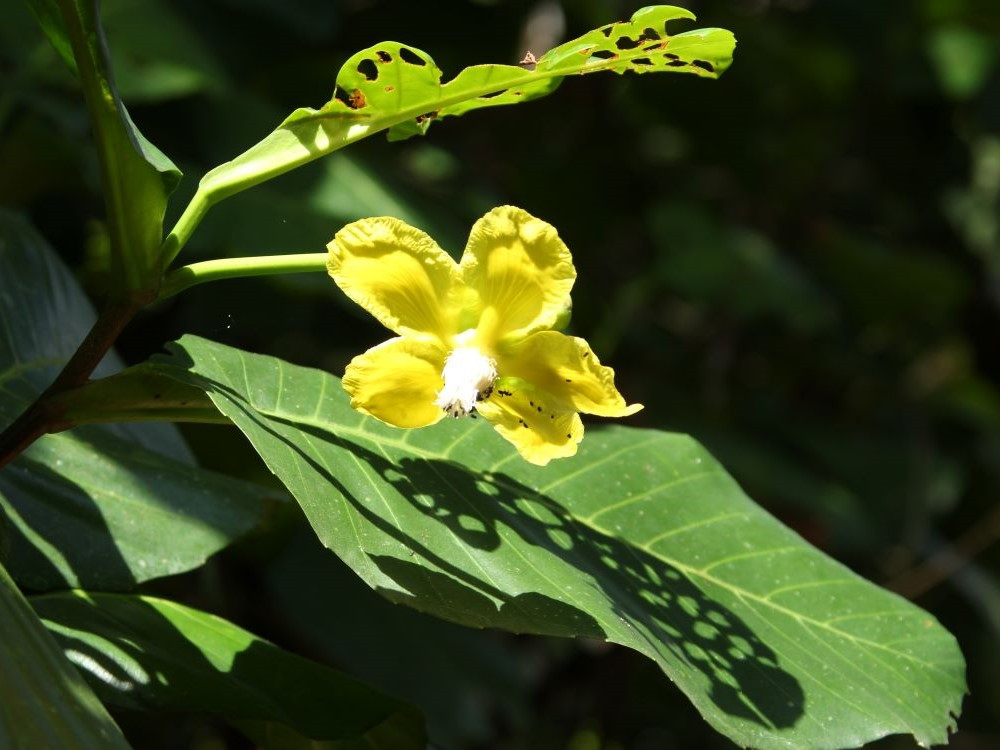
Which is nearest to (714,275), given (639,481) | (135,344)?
(135,344)

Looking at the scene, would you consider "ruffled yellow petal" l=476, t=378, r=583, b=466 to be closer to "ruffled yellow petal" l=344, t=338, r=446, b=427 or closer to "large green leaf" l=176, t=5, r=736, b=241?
"ruffled yellow petal" l=344, t=338, r=446, b=427

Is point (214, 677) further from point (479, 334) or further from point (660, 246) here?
point (660, 246)

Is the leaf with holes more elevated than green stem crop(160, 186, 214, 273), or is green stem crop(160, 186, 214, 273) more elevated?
the leaf with holes

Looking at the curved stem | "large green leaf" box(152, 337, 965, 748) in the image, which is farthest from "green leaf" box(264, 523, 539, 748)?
the curved stem

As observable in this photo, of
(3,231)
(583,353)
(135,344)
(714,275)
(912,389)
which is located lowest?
(912,389)

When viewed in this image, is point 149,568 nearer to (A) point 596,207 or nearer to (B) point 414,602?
(B) point 414,602

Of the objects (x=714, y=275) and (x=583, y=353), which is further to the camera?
(x=714, y=275)

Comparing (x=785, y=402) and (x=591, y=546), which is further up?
(x=591, y=546)
